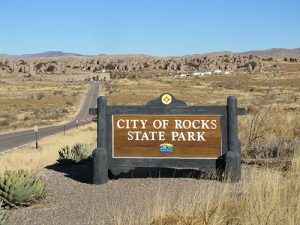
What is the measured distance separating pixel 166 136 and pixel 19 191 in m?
3.01

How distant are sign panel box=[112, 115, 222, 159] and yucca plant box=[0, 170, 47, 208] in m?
2.13

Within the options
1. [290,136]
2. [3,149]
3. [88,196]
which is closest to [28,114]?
[3,149]

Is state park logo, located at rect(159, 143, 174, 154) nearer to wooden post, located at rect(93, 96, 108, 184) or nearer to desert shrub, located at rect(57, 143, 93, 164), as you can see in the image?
wooden post, located at rect(93, 96, 108, 184)

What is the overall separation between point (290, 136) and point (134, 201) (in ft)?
26.0

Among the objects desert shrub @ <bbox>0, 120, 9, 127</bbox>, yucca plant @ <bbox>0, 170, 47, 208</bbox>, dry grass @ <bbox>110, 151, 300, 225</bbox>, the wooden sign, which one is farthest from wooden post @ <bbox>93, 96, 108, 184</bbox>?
desert shrub @ <bbox>0, 120, 9, 127</bbox>

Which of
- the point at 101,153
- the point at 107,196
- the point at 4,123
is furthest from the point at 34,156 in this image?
the point at 4,123

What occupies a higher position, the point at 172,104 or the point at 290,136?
the point at 172,104

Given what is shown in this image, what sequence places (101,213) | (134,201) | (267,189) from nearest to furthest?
1. (267,189)
2. (101,213)
3. (134,201)

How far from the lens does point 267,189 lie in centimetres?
598

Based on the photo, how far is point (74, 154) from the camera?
Answer: 38.8ft

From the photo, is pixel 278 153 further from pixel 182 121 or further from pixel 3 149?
pixel 3 149

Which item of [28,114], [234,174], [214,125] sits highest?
[214,125]

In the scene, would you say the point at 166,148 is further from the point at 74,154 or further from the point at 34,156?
the point at 34,156

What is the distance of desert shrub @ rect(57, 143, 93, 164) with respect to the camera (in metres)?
11.4
